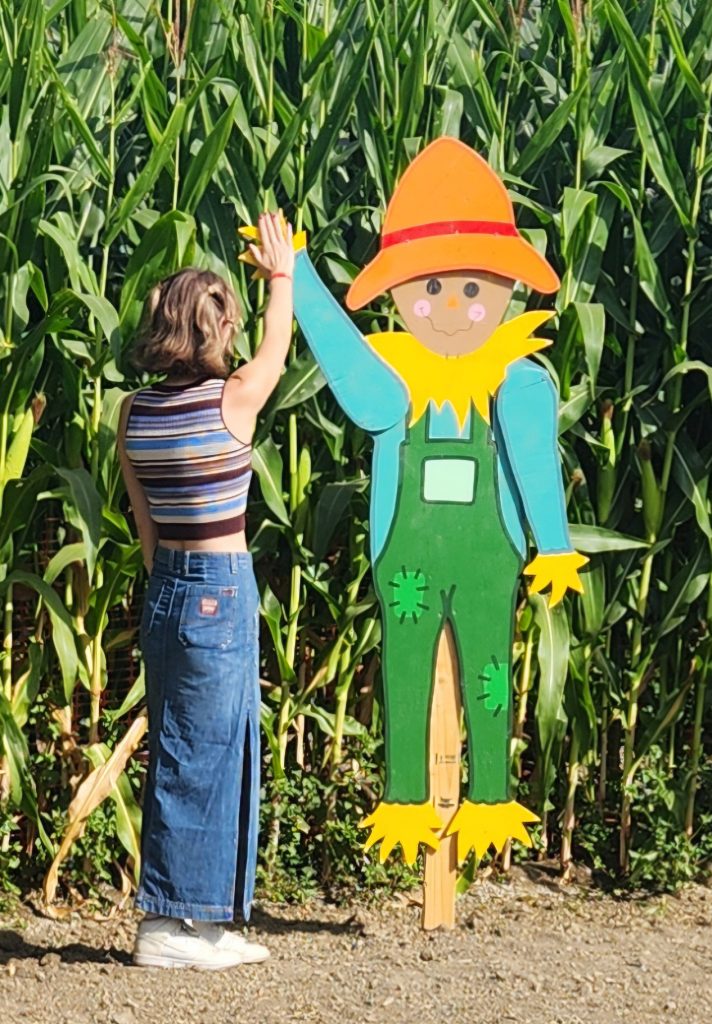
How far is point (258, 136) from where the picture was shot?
4.46m

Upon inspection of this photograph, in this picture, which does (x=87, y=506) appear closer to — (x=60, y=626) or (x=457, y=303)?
(x=60, y=626)

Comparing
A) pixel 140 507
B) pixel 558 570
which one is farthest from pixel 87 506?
pixel 558 570

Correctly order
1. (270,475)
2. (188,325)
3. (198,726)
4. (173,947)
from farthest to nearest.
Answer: (270,475)
(173,947)
(198,726)
(188,325)

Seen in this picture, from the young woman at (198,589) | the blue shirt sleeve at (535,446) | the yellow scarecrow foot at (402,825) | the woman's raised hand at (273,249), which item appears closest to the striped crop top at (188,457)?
the young woman at (198,589)

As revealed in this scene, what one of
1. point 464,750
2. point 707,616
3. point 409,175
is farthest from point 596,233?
point 464,750

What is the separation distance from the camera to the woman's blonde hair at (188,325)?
369 cm

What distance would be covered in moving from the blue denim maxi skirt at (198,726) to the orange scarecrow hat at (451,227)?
92cm

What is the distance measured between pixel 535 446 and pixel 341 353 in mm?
577

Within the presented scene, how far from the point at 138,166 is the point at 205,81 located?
575 millimetres

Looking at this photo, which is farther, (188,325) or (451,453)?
(451,453)

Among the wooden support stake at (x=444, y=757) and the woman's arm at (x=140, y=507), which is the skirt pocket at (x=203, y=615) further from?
the wooden support stake at (x=444, y=757)

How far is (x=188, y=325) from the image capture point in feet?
12.1

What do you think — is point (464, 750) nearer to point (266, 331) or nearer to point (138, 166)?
point (266, 331)

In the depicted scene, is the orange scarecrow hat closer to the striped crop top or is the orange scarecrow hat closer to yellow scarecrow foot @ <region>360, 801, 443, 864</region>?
the striped crop top
